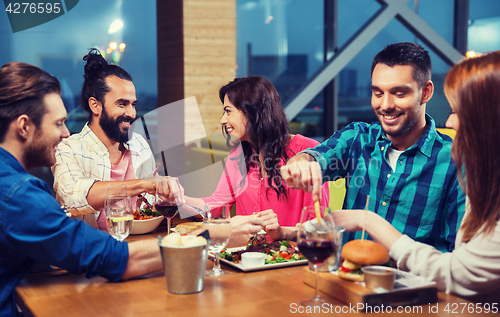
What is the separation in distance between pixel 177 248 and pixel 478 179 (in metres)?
0.78

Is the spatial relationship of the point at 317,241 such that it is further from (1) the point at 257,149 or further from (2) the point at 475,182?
(1) the point at 257,149

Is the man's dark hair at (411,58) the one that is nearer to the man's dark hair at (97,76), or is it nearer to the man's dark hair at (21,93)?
the man's dark hair at (21,93)

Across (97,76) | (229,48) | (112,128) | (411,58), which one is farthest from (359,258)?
(229,48)

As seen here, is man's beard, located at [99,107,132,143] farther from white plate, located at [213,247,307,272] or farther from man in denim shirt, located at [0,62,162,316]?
white plate, located at [213,247,307,272]

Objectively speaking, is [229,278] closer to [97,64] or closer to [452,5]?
[97,64]

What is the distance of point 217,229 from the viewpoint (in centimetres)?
131

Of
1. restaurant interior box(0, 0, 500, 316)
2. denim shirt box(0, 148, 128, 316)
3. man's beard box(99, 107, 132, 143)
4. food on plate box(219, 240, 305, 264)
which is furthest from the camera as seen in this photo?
restaurant interior box(0, 0, 500, 316)

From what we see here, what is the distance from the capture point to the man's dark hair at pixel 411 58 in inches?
69.2

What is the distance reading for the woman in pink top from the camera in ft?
7.88

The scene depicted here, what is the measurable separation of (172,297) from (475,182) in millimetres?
819

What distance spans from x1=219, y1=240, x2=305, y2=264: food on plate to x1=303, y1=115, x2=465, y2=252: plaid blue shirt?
0.46 metres

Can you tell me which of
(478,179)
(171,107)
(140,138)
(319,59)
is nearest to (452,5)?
(319,59)

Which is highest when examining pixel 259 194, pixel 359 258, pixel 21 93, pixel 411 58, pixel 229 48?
pixel 229 48

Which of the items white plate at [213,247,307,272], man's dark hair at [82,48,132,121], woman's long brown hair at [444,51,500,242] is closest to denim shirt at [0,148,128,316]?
white plate at [213,247,307,272]
